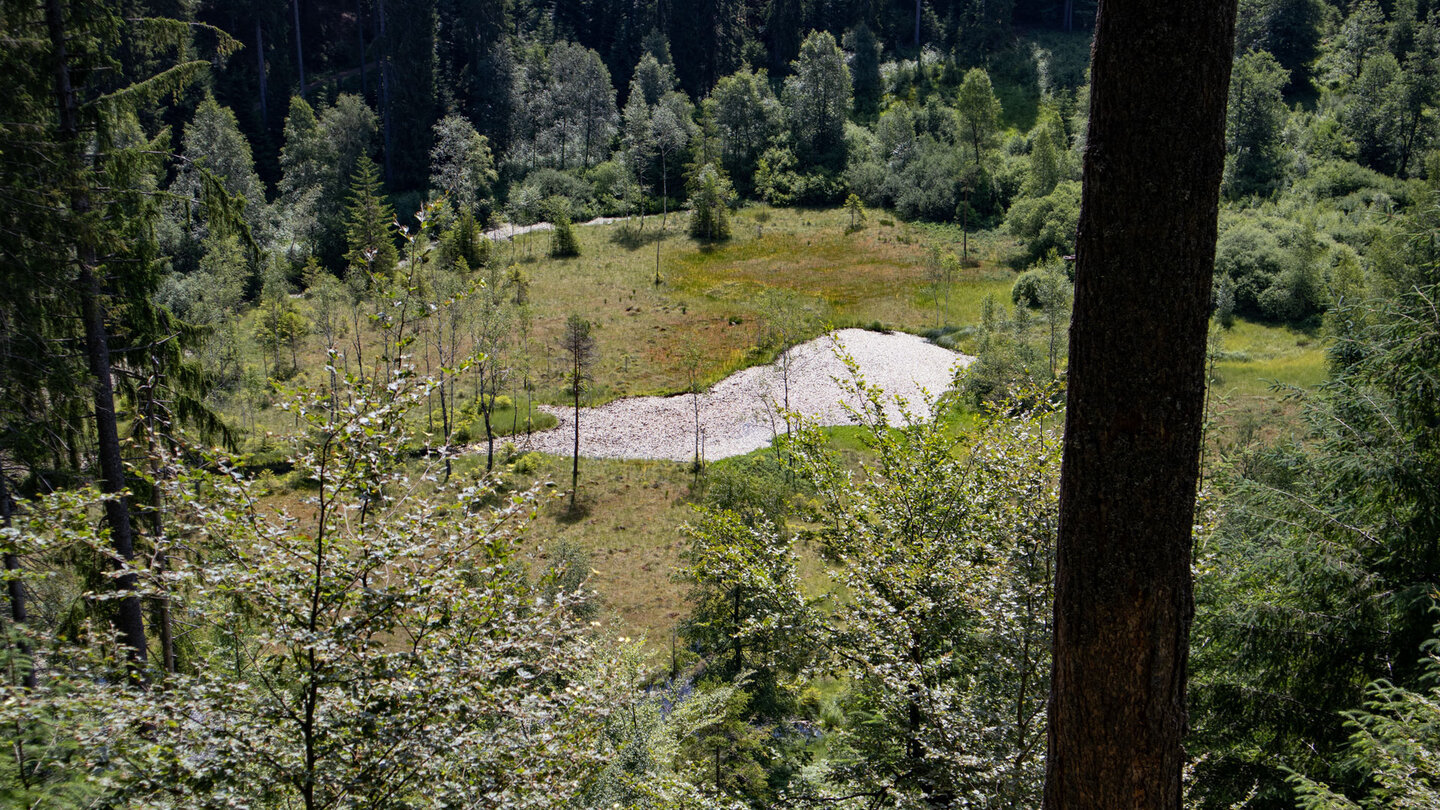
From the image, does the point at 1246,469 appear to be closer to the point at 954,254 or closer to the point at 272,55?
the point at 954,254

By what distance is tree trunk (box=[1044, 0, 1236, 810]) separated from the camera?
232 centimetres

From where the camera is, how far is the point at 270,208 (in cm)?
5028

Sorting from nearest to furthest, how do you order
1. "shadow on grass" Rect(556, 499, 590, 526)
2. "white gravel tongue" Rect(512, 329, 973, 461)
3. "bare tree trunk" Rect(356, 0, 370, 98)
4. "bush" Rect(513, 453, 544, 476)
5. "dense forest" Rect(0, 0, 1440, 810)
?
1. "dense forest" Rect(0, 0, 1440, 810)
2. "shadow on grass" Rect(556, 499, 590, 526)
3. "bush" Rect(513, 453, 544, 476)
4. "white gravel tongue" Rect(512, 329, 973, 461)
5. "bare tree trunk" Rect(356, 0, 370, 98)

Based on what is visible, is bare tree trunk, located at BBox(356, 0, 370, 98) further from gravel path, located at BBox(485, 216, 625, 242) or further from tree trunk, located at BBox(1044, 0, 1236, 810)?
tree trunk, located at BBox(1044, 0, 1236, 810)

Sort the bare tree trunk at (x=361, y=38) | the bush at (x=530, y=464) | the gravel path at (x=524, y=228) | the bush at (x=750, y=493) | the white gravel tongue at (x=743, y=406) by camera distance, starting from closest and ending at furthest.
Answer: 1. the bush at (x=750, y=493)
2. the bush at (x=530, y=464)
3. the white gravel tongue at (x=743, y=406)
4. the gravel path at (x=524, y=228)
5. the bare tree trunk at (x=361, y=38)

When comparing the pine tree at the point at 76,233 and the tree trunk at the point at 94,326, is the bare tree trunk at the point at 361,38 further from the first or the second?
the tree trunk at the point at 94,326

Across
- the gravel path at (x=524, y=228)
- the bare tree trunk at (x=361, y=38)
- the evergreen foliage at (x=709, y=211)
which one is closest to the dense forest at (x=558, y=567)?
the evergreen foliage at (x=709, y=211)

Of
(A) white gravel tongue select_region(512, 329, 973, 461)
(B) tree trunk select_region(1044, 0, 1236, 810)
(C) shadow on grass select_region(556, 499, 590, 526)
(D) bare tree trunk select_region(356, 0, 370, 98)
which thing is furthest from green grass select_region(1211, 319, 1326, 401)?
(D) bare tree trunk select_region(356, 0, 370, 98)

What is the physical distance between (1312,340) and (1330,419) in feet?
102

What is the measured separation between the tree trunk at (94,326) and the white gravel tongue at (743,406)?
19423 millimetres

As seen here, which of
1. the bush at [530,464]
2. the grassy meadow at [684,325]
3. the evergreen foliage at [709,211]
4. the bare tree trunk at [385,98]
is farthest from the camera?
the bare tree trunk at [385,98]

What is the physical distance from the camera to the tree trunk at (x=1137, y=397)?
2322 mm

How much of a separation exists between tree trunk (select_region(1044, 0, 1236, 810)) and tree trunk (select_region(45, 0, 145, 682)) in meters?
8.96

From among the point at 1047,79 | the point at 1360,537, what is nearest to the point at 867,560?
the point at 1360,537
